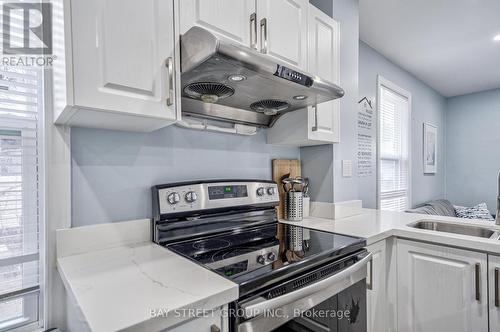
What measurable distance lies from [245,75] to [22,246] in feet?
3.42

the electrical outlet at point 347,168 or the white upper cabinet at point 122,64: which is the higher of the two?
the white upper cabinet at point 122,64

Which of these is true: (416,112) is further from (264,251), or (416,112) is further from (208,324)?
(208,324)

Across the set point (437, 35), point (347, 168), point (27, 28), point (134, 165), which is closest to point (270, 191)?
point (347, 168)

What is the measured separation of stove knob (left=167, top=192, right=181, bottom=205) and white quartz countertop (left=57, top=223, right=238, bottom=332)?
0.71 ft

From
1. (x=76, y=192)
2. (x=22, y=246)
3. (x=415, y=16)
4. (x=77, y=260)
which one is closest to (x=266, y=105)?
(x=76, y=192)

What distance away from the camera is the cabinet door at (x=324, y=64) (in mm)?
1531

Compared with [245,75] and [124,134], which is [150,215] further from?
[245,75]

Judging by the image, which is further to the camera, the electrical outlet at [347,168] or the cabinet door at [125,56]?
the electrical outlet at [347,168]

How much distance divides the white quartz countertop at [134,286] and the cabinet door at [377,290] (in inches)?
36.2

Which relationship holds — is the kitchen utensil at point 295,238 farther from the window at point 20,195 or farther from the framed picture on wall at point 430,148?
the framed picture on wall at point 430,148

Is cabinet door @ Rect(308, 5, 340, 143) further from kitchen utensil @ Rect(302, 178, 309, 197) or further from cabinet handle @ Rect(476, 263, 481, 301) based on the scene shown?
cabinet handle @ Rect(476, 263, 481, 301)

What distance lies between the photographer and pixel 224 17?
1.11 meters

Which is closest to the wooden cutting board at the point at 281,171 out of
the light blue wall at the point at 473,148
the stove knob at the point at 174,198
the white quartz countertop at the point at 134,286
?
the stove knob at the point at 174,198

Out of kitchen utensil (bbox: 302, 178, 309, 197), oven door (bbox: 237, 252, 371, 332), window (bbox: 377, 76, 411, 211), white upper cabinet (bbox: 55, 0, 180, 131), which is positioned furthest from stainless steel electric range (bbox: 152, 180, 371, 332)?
window (bbox: 377, 76, 411, 211)
